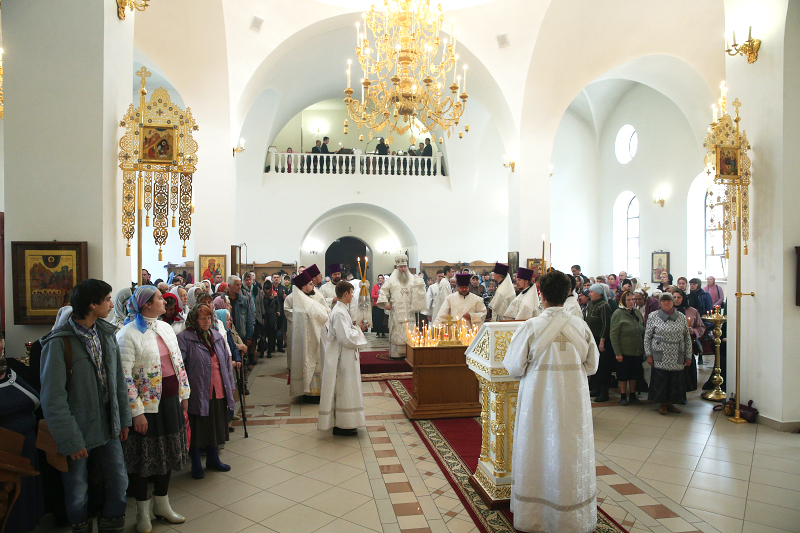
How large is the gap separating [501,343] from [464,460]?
1456 millimetres

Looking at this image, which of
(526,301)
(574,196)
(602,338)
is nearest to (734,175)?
(602,338)

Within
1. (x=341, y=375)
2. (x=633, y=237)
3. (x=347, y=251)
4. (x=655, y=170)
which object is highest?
(x=655, y=170)

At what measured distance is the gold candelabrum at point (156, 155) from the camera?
15.2ft

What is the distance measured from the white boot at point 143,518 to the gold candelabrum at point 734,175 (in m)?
5.90

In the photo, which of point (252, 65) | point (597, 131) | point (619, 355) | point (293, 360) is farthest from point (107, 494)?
point (597, 131)

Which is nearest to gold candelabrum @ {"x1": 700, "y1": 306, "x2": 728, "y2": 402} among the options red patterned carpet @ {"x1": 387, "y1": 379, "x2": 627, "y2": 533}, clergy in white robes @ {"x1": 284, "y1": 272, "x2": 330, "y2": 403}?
red patterned carpet @ {"x1": 387, "y1": 379, "x2": 627, "y2": 533}

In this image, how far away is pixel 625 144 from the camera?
1697 cm

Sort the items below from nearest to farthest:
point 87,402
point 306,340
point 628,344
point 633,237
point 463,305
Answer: point 87,402 < point 628,344 < point 306,340 < point 463,305 < point 633,237

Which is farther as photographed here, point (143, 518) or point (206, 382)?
point (206, 382)

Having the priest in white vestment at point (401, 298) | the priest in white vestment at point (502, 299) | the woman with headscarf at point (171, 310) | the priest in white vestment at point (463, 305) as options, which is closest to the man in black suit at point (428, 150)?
the priest in white vestment at point (401, 298)

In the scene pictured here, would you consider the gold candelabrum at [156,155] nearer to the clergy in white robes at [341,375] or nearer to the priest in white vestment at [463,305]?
the clergy in white robes at [341,375]

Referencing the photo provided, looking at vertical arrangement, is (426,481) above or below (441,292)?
below

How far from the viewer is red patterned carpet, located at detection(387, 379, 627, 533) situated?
142 inches

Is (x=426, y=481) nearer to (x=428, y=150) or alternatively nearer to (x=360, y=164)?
(x=360, y=164)
